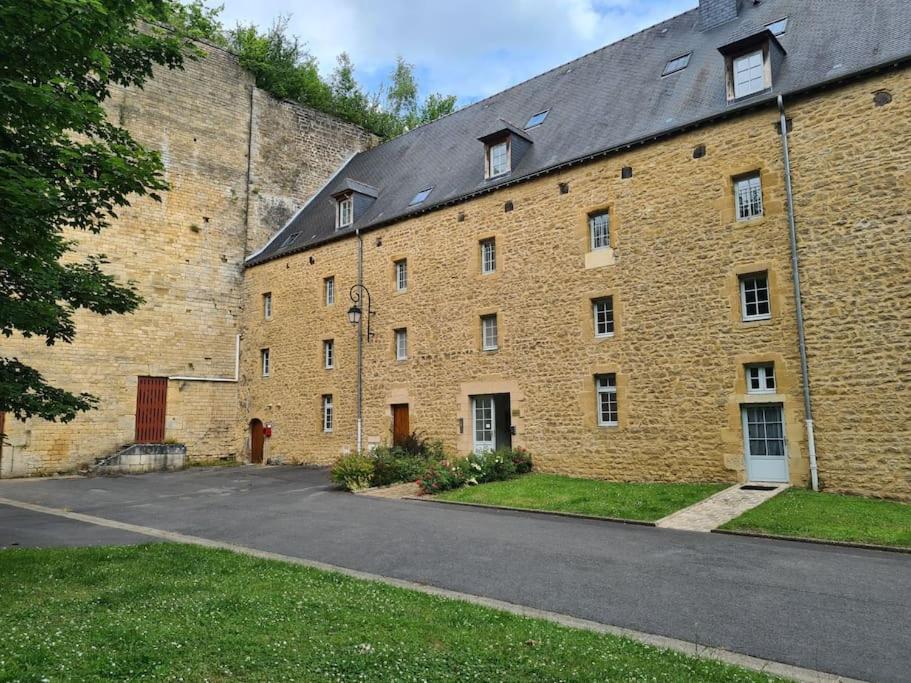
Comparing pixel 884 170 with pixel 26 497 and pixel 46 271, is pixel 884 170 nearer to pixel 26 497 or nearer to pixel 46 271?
pixel 46 271

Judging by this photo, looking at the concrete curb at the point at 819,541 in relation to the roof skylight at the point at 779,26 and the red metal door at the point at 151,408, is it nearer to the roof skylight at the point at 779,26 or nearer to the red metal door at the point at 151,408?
the roof skylight at the point at 779,26

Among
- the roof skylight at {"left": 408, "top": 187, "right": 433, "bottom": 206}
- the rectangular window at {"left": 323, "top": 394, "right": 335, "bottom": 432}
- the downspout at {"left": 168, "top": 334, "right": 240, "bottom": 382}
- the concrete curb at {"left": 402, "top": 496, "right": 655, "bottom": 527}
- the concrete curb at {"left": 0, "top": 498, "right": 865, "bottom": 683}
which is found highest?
the roof skylight at {"left": 408, "top": 187, "right": 433, "bottom": 206}

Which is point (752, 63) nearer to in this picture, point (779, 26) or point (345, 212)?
point (779, 26)

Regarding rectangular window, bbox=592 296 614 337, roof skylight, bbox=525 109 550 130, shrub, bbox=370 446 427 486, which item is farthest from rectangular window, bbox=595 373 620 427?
roof skylight, bbox=525 109 550 130

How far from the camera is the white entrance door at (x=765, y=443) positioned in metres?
11.7

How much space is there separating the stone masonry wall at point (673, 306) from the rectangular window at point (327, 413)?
1.16 meters

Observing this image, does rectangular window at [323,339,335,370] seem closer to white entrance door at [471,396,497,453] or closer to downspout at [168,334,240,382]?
downspout at [168,334,240,382]

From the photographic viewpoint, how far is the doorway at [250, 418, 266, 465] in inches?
890

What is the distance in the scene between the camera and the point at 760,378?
1197 centimetres

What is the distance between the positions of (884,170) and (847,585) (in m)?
7.84

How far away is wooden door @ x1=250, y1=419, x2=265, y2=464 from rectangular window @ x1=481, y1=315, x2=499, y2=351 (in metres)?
10.00

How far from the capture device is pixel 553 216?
15211 mm

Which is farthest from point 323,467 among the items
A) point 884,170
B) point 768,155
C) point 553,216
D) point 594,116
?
point 884,170

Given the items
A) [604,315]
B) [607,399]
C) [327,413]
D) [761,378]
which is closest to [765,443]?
[761,378]
